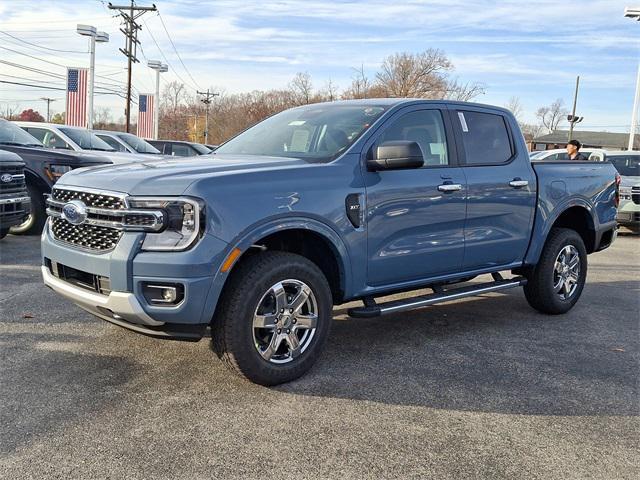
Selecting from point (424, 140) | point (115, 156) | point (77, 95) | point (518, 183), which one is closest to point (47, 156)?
point (115, 156)

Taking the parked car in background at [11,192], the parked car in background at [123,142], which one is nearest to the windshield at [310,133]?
the parked car in background at [11,192]

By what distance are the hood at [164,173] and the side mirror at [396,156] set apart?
0.52 meters

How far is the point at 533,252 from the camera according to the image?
566 centimetres

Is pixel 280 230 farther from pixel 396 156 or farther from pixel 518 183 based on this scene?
pixel 518 183

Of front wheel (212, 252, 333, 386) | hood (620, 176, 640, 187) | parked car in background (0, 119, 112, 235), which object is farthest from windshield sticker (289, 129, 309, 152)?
hood (620, 176, 640, 187)

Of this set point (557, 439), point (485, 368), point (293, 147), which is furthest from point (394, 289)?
point (557, 439)

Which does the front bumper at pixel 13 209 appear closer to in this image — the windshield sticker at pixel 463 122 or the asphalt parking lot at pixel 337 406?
the asphalt parking lot at pixel 337 406

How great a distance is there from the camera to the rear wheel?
357 inches

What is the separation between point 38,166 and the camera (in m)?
8.96

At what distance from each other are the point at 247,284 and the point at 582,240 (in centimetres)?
416

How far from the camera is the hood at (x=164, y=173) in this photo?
3.44 metres

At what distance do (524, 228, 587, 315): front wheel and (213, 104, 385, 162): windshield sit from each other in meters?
2.40

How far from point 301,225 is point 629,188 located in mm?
11282

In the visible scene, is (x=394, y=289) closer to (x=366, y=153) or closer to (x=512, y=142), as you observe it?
(x=366, y=153)
